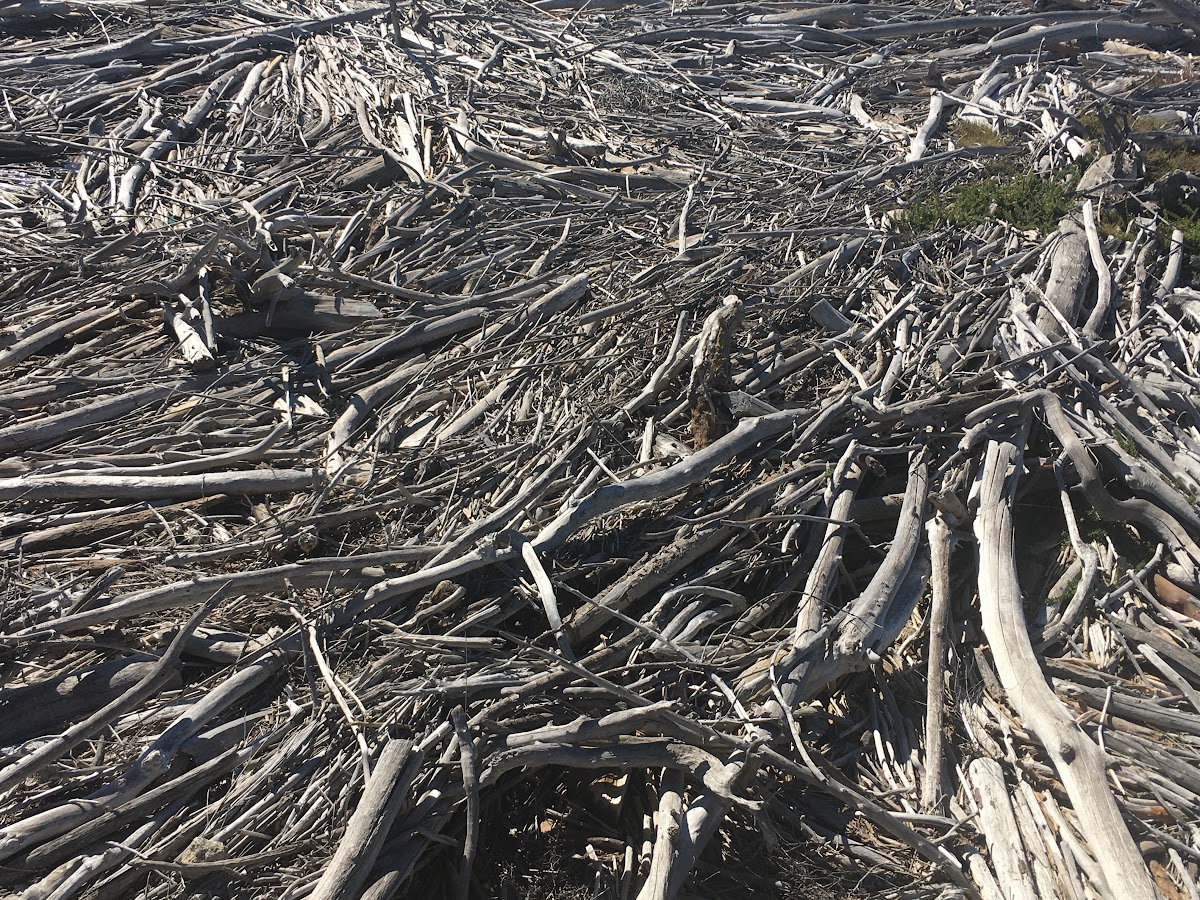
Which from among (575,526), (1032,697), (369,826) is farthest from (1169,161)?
(369,826)

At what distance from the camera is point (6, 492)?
4043 millimetres

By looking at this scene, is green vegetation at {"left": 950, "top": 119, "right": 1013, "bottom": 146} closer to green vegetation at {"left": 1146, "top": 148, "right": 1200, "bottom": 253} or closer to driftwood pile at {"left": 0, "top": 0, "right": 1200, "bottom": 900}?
driftwood pile at {"left": 0, "top": 0, "right": 1200, "bottom": 900}

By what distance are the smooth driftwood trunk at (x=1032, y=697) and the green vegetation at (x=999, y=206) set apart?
2.65 m

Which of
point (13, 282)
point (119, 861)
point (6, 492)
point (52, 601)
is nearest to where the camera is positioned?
point (119, 861)

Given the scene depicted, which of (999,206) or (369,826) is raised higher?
(999,206)

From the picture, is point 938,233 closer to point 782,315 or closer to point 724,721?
point 782,315

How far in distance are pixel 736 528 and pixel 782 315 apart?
5.83ft

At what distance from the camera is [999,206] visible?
6.96 m

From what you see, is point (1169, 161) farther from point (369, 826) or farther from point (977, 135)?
point (369, 826)

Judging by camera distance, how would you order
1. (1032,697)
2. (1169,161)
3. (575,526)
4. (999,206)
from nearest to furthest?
1. (1032,697)
2. (575,526)
3. (999,206)
4. (1169,161)

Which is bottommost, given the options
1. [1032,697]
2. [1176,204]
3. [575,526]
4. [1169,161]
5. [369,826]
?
[1032,697]

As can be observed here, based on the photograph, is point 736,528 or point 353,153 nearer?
point 736,528

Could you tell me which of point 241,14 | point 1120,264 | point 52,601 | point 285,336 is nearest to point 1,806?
point 52,601

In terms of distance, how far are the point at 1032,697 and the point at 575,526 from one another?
2.00 metres
